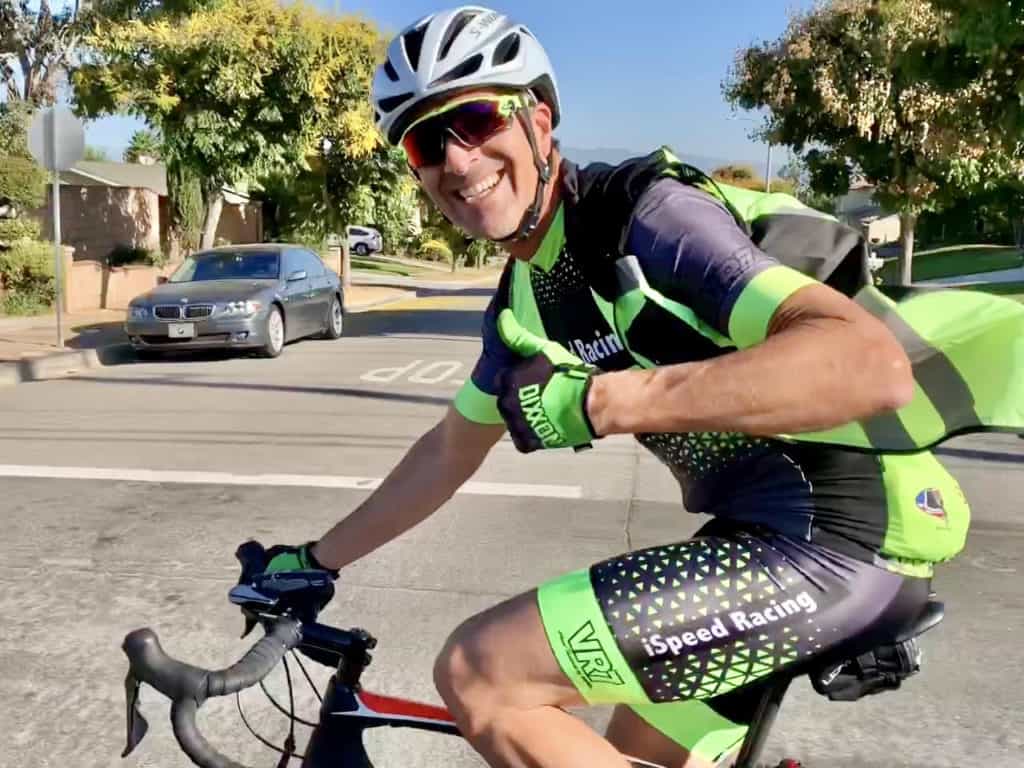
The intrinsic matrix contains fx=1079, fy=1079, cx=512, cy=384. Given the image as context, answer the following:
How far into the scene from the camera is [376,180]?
28.1m

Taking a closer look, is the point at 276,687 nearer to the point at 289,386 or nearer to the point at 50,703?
the point at 50,703

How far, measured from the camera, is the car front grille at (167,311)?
13828 millimetres

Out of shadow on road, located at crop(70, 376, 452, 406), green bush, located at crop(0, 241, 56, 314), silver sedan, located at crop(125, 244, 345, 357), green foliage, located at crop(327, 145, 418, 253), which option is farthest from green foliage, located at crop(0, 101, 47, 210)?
shadow on road, located at crop(70, 376, 452, 406)

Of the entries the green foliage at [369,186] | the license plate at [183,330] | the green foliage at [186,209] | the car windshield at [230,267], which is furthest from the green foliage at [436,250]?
the license plate at [183,330]

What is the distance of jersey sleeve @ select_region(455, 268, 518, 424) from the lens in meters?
2.21

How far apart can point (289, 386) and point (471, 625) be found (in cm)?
1023

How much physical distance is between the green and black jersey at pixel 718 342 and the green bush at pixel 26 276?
61.5ft

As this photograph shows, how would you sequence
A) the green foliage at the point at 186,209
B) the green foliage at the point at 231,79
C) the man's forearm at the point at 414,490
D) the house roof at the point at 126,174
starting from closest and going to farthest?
the man's forearm at the point at 414,490, the green foliage at the point at 231,79, the green foliage at the point at 186,209, the house roof at the point at 126,174

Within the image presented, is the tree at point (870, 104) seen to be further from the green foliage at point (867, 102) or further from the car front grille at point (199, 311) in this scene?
the car front grille at point (199, 311)

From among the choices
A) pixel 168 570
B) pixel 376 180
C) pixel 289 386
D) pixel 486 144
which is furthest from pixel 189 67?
pixel 486 144

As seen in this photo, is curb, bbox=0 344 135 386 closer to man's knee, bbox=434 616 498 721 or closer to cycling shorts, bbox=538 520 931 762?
man's knee, bbox=434 616 498 721

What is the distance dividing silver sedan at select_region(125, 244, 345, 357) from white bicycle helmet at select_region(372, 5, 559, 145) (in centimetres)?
1226

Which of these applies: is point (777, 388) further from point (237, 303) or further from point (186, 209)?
point (186, 209)

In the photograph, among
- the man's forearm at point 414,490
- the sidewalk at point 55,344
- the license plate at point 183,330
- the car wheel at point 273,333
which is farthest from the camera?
the car wheel at point 273,333
